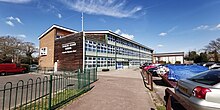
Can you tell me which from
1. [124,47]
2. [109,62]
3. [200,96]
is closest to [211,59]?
[124,47]

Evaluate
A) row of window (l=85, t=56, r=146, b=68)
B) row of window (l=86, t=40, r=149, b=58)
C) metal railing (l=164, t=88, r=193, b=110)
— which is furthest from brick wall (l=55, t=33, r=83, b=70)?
metal railing (l=164, t=88, r=193, b=110)

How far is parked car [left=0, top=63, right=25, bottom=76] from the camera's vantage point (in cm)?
2149

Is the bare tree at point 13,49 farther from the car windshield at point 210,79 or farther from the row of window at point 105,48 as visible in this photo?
the car windshield at point 210,79

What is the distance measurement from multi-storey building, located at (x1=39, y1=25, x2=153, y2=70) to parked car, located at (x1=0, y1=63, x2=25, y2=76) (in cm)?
607

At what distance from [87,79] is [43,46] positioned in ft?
91.2

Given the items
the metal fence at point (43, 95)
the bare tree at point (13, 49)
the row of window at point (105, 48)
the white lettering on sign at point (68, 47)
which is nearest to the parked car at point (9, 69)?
the white lettering on sign at point (68, 47)

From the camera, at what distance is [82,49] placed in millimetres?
23250

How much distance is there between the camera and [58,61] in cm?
2781

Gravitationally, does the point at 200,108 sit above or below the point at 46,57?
below

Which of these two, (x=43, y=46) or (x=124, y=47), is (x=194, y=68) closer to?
(x=124, y=47)

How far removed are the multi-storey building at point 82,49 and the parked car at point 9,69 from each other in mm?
6075

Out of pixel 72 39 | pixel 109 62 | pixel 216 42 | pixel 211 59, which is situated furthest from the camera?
pixel 211 59

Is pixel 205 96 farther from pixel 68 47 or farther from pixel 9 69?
pixel 9 69

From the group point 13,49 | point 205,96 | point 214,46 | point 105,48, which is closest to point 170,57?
point 214,46
